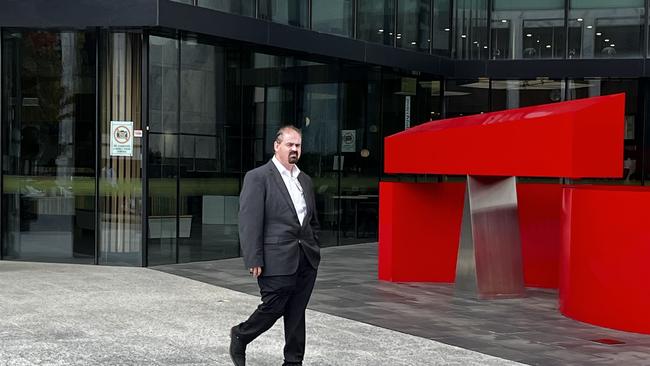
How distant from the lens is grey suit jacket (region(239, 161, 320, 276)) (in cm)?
667

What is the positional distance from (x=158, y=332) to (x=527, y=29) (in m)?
16.0

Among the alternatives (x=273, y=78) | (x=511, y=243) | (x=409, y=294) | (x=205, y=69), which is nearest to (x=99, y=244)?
(x=205, y=69)

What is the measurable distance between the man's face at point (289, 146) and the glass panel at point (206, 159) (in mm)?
9778

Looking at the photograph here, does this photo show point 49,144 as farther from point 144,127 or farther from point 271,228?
point 271,228

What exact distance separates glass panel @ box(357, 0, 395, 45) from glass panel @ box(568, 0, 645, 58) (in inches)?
184

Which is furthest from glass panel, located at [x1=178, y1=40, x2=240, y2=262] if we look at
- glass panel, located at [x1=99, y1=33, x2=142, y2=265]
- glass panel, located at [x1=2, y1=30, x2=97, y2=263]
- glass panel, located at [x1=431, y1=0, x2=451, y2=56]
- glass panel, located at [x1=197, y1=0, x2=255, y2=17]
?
glass panel, located at [x1=431, y1=0, x2=451, y2=56]

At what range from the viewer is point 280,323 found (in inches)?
385

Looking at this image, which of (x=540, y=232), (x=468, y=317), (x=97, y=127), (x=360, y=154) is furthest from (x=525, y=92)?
(x=468, y=317)

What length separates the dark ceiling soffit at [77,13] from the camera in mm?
15250

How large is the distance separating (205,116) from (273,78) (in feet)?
7.05

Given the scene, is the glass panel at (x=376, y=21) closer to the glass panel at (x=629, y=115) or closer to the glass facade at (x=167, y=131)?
the glass facade at (x=167, y=131)

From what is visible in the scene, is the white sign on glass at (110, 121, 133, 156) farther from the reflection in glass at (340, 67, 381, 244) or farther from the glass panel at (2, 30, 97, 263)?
the reflection in glass at (340, 67, 381, 244)

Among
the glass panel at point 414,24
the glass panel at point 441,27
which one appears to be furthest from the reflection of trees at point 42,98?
the glass panel at point 441,27

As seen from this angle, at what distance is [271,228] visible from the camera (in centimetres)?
675
